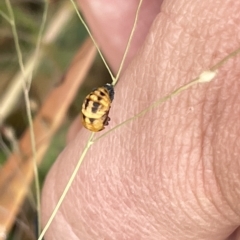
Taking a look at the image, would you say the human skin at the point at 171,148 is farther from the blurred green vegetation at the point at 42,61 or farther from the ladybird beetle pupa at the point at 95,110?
the blurred green vegetation at the point at 42,61

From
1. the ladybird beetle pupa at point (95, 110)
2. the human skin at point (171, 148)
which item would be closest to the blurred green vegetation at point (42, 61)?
the human skin at point (171, 148)

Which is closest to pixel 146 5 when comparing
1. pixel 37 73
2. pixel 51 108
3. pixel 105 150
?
pixel 105 150

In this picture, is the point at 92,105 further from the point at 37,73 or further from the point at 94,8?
the point at 37,73

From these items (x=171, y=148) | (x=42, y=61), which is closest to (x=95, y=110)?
(x=171, y=148)

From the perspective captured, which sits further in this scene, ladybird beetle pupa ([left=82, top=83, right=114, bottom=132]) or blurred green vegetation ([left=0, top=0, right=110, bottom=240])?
blurred green vegetation ([left=0, top=0, right=110, bottom=240])

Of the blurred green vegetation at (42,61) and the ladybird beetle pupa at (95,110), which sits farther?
the blurred green vegetation at (42,61)

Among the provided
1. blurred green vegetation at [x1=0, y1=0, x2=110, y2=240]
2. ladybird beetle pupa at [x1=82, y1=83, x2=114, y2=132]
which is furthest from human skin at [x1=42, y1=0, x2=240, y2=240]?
blurred green vegetation at [x1=0, y1=0, x2=110, y2=240]

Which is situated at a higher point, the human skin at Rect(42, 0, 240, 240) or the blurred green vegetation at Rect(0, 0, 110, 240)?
the blurred green vegetation at Rect(0, 0, 110, 240)

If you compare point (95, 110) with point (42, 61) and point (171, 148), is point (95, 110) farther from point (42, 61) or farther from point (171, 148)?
point (42, 61)

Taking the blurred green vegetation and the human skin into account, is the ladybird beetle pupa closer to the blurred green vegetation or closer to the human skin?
the human skin
